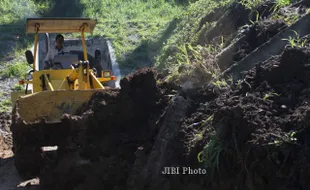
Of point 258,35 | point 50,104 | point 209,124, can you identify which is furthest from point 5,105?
point 209,124

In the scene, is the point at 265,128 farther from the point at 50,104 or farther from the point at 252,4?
the point at 252,4

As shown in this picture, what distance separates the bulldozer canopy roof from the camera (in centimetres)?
1093

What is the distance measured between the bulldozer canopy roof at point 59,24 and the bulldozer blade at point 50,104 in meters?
2.54

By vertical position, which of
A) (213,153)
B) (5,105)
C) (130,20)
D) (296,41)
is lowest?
(213,153)

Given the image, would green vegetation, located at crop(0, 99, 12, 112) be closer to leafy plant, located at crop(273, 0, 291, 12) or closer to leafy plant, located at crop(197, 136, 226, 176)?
leafy plant, located at crop(273, 0, 291, 12)

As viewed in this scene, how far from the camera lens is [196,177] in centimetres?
596

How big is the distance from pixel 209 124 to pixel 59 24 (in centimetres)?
576

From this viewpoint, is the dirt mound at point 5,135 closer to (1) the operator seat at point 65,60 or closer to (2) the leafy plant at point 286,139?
(1) the operator seat at point 65,60

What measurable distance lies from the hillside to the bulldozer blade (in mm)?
228

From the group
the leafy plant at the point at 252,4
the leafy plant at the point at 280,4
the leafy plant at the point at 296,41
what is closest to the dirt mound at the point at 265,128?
the leafy plant at the point at 296,41

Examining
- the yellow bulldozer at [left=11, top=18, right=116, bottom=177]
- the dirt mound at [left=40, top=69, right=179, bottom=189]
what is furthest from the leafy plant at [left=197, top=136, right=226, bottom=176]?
the yellow bulldozer at [left=11, top=18, right=116, bottom=177]

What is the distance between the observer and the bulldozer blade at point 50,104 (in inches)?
340

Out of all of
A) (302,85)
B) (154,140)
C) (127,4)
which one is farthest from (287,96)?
(127,4)

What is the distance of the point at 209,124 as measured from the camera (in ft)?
20.6
